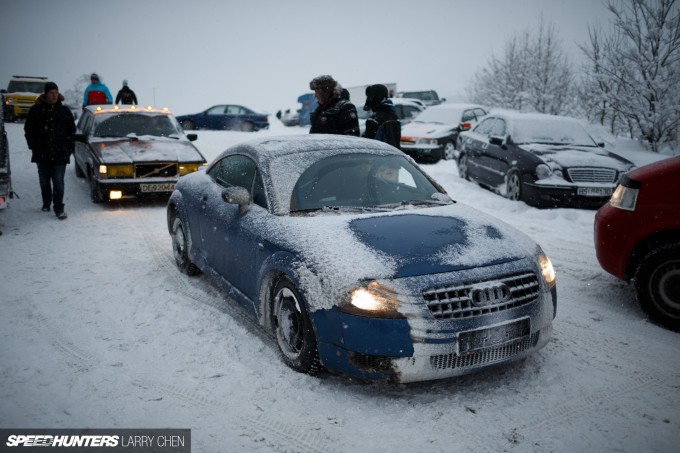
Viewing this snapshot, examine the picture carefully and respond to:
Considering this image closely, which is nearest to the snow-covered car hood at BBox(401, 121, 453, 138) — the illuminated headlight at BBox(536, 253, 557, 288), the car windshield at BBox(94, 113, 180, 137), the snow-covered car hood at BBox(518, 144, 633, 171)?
the snow-covered car hood at BBox(518, 144, 633, 171)

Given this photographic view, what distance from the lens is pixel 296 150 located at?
4598 millimetres

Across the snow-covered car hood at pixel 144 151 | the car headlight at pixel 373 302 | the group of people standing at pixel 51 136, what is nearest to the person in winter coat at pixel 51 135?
the group of people standing at pixel 51 136

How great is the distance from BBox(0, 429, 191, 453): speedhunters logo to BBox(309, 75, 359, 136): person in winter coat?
4761 millimetres

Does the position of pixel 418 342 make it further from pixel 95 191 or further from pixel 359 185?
pixel 95 191

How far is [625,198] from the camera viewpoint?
4.75m

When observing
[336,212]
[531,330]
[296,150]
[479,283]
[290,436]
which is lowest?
[290,436]

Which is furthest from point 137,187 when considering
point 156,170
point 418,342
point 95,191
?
point 418,342

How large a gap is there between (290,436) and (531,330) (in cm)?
166

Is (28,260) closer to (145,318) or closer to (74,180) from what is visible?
(145,318)

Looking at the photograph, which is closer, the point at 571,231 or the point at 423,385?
the point at 423,385

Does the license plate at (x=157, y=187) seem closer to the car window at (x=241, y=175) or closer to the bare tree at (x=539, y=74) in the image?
the car window at (x=241, y=175)

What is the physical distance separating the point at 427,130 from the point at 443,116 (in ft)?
4.49

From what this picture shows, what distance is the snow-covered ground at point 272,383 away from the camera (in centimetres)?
304

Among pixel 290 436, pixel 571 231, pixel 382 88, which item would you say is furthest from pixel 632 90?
pixel 290 436
